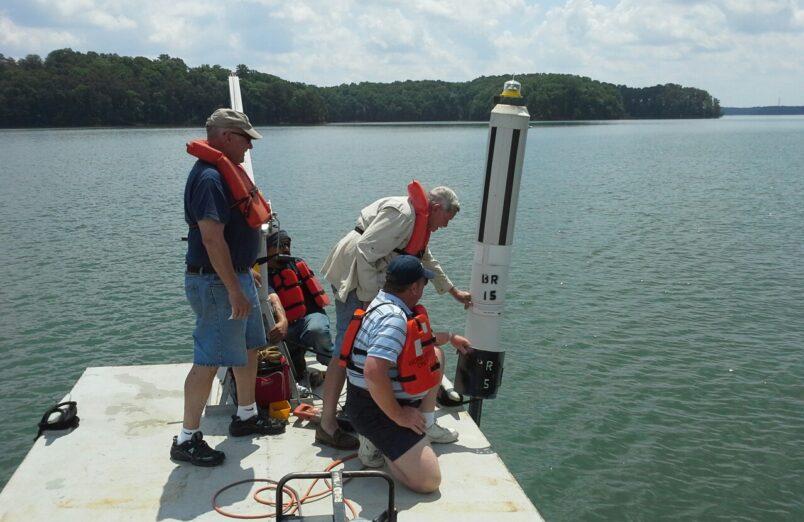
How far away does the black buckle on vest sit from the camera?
5.14m

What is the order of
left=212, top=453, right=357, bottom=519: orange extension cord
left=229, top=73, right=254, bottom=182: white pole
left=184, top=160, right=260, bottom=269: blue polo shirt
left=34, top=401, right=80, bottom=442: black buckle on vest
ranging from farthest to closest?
→ left=229, top=73, right=254, bottom=182: white pole, left=34, top=401, right=80, bottom=442: black buckle on vest, left=184, top=160, right=260, bottom=269: blue polo shirt, left=212, top=453, right=357, bottom=519: orange extension cord

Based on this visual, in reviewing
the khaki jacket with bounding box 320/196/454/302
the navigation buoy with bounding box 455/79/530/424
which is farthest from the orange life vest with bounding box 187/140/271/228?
the navigation buoy with bounding box 455/79/530/424

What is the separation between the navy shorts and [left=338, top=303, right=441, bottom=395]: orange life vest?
18 centimetres

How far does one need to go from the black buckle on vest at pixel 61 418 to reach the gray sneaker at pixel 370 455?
2.18 metres

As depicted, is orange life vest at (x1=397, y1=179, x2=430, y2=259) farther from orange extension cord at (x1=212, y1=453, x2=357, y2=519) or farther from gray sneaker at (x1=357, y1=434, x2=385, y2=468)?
orange extension cord at (x1=212, y1=453, x2=357, y2=519)

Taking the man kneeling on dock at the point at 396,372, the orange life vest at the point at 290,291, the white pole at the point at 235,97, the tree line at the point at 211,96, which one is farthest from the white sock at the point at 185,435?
the tree line at the point at 211,96

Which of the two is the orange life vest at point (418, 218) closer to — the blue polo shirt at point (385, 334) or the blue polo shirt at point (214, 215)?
the blue polo shirt at point (385, 334)

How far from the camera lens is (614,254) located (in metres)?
15.1

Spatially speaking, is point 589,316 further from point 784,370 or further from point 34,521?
point 34,521

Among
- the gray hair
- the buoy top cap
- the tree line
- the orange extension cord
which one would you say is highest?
the buoy top cap

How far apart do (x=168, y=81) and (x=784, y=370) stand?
98.9 meters

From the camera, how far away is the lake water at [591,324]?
649 centimetres

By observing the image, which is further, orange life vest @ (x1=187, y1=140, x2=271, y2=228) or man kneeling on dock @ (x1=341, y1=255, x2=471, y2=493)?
orange life vest @ (x1=187, y1=140, x2=271, y2=228)

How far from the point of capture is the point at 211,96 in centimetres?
9625
